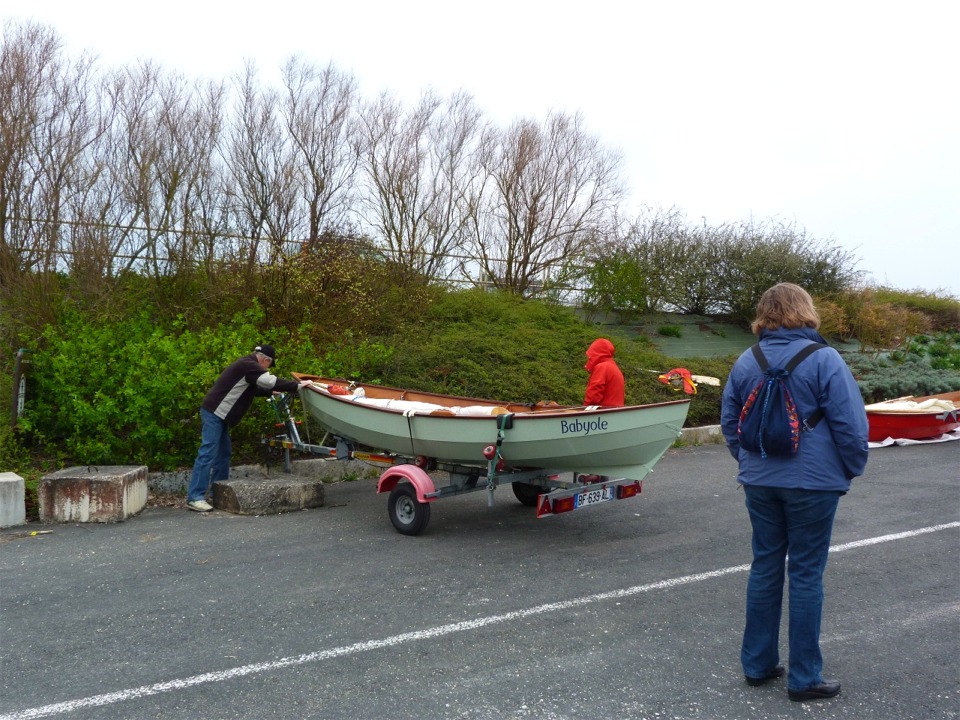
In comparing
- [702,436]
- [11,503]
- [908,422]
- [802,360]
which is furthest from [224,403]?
[908,422]

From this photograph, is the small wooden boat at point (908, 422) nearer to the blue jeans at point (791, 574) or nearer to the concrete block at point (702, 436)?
the concrete block at point (702, 436)

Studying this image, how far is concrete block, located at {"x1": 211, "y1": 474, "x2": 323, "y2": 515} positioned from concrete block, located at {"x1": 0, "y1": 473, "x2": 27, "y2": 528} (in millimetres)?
1672

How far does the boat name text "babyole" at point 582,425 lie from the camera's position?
6469 mm

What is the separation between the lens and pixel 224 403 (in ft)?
27.7

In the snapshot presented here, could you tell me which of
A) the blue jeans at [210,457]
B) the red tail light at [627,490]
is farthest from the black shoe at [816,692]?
the blue jeans at [210,457]

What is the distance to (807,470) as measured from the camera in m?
3.78

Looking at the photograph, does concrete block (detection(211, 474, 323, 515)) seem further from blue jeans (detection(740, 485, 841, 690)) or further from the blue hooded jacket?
the blue hooded jacket

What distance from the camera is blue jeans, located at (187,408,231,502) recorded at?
8289mm

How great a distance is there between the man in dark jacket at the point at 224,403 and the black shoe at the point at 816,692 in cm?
566

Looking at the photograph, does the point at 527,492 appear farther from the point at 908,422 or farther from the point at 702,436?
the point at 908,422

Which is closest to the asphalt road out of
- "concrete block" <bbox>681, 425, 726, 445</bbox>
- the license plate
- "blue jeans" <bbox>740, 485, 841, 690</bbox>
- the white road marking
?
the white road marking

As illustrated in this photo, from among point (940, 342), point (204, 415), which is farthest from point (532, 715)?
point (940, 342)

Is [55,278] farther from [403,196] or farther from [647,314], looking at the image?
[647,314]

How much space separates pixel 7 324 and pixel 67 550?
5945 mm
